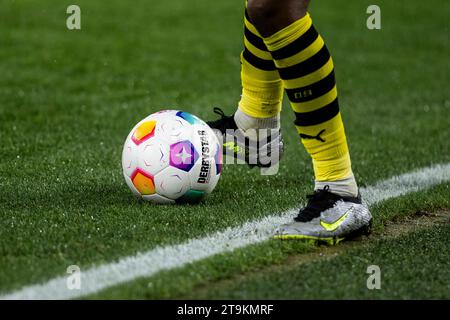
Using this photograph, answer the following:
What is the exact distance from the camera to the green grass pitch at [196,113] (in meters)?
3.71

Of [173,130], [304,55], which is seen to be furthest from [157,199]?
[304,55]

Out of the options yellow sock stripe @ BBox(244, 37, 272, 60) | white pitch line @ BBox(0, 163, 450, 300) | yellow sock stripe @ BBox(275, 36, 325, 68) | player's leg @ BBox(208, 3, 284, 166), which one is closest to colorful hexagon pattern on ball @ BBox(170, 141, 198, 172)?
white pitch line @ BBox(0, 163, 450, 300)

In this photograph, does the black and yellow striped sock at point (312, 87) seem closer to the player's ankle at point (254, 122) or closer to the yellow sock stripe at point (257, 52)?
the yellow sock stripe at point (257, 52)

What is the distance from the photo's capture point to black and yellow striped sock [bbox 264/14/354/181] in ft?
13.5

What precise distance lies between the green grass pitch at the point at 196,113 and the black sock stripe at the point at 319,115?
1.97ft

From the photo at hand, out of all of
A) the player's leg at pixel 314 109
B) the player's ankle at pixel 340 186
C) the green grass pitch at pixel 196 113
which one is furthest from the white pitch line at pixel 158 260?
the player's ankle at pixel 340 186

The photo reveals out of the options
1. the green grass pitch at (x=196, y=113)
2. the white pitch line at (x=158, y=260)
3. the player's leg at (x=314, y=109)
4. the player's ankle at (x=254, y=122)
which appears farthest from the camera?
the player's ankle at (x=254, y=122)

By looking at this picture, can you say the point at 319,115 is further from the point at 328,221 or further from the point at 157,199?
the point at 157,199

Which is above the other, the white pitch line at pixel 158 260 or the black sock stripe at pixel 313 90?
the black sock stripe at pixel 313 90

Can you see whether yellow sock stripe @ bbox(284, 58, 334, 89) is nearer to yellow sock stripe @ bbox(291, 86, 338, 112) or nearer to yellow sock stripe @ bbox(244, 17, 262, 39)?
yellow sock stripe @ bbox(291, 86, 338, 112)

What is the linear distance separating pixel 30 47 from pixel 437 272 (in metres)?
7.51
